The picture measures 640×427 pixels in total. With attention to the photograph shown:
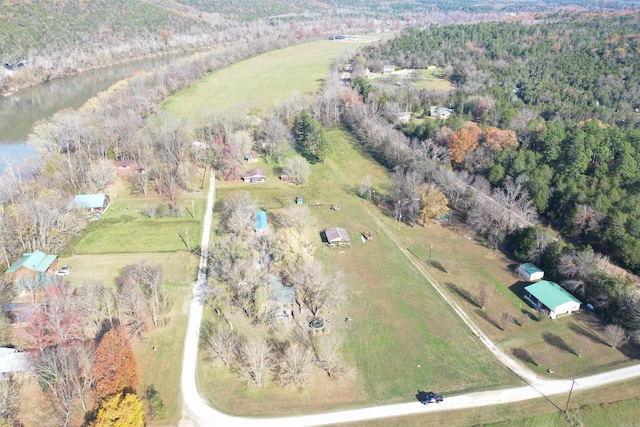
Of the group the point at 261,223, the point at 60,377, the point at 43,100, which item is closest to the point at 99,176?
the point at 261,223

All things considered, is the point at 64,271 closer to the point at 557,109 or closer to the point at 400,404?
the point at 400,404

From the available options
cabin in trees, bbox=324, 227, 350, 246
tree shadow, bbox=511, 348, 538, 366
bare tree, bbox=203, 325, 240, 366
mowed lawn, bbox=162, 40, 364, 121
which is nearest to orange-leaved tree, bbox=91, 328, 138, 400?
bare tree, bbox=203, 325, 240, 366

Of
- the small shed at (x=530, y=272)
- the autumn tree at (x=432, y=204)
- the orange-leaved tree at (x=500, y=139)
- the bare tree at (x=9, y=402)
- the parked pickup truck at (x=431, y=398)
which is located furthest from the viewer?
the orange-leaved tree at (x=500, y=139)

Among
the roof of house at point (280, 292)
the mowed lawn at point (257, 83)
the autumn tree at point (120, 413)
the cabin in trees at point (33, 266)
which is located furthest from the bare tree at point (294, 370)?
the mowed lawn at point (257, 83)

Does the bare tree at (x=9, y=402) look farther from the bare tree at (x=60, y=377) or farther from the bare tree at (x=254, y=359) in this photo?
the bare tree at (x=254, y=359)

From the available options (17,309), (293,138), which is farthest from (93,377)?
(293,138)

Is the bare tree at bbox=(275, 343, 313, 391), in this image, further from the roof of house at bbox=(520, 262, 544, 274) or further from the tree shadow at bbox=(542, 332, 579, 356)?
the roof of house at bbox=(520, 262, 544, 274)
